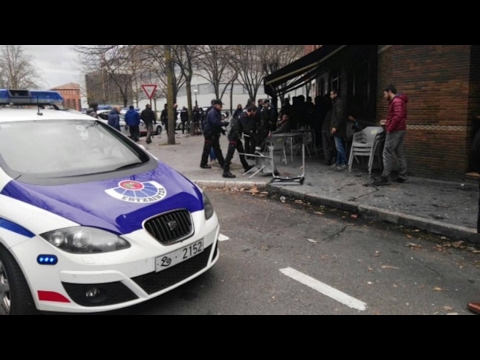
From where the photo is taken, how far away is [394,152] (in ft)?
24.7

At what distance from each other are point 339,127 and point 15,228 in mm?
7635

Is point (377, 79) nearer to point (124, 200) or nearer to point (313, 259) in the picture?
point (313, 259)

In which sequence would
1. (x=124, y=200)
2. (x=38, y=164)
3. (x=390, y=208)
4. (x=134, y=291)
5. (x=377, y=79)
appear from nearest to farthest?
1. (x=134, y=291)
2. (x=124, y=200)
3. (x=38, y=164)
4. (x=390, y=208)
5. (x=377, y=79)

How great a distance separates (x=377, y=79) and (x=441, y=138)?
289cm

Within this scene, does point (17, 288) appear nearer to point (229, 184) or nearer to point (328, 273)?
point (328, 273)

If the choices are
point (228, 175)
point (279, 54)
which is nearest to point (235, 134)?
point (228, 175)

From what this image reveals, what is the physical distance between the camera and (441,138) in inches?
306

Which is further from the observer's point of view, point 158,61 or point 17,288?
point 158,61

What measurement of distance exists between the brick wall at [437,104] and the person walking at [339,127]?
1262 millimetres

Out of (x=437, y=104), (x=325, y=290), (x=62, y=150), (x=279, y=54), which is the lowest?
(x=325, y=290)

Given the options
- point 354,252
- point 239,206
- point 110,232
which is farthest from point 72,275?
point 239,206

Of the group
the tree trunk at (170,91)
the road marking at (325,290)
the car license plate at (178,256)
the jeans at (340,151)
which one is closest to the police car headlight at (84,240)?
the car license plate at (178,256)

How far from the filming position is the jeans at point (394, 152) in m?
7.39

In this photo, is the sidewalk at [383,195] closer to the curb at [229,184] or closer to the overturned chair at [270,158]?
the curb at [229,184]
